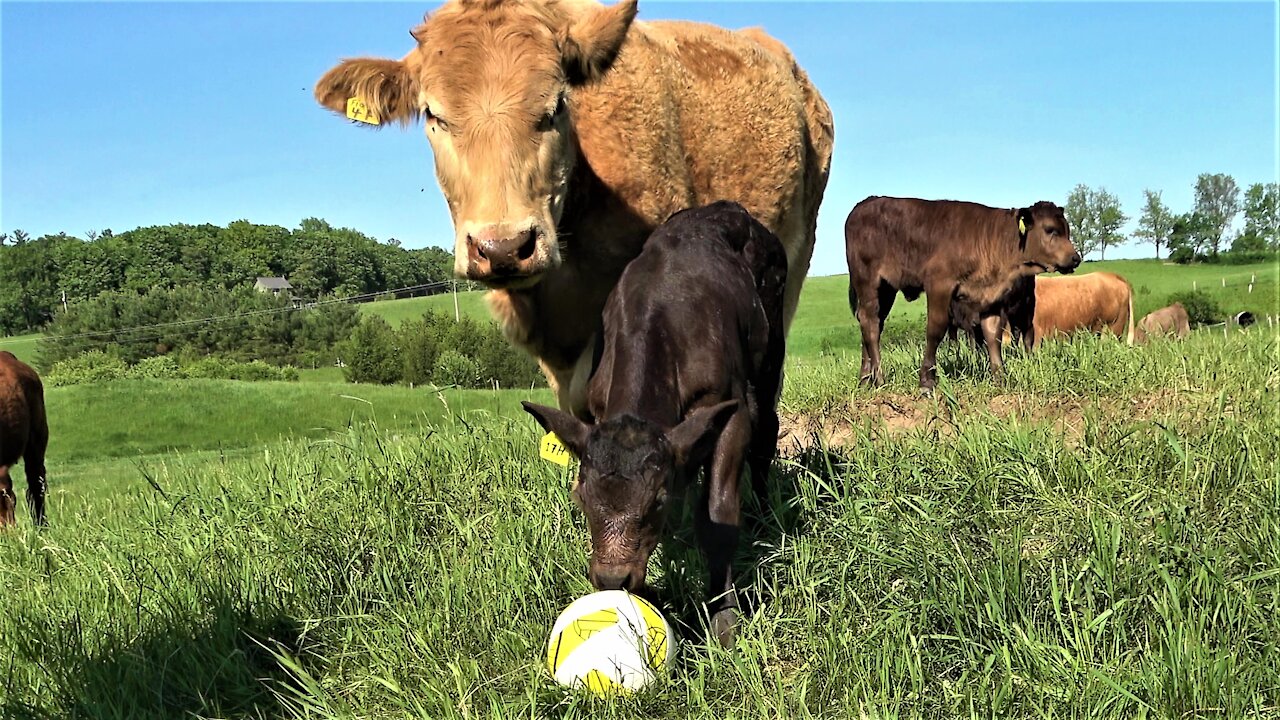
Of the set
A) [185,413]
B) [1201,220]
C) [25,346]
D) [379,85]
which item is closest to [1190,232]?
[1201,220]

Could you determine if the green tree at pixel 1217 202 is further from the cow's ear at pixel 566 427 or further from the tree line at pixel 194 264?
the cow's ear at pixel 566 427

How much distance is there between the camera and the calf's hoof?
301cm

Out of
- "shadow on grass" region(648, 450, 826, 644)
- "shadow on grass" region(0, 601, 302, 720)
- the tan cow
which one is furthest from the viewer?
the tan cow

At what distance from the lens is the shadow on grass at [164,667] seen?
117 inches

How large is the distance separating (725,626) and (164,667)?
78.7 inches

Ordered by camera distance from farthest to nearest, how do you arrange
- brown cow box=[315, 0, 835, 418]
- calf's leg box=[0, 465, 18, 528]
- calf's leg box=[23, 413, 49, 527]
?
calf's leg box=[23, 413, 49, 527]
calf's leg box=[0, 465, 18, 528]
brown cow box=[315, 0, 835, 418]

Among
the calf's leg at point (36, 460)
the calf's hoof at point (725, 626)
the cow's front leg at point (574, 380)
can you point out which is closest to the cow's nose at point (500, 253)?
the cow's front leg at point (574, 380)

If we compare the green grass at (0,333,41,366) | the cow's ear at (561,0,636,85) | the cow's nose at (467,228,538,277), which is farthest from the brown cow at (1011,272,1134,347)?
the green grass at (0,333,41,366)

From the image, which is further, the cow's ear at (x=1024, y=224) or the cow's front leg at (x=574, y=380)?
the cow's ear at (x=1024, y=224)

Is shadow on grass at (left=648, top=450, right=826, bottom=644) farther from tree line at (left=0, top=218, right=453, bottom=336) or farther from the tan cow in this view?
tree line at (left=0, top=218, right=453, bottom=336)

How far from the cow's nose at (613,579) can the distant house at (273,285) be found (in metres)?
91.6

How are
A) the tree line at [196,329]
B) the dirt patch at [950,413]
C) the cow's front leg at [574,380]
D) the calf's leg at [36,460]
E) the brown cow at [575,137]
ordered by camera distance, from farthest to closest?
1. the tree line at [196,329]
2. the calf's leg at [36,460]
3. the dirt patch at [950,413]
4. the cow's front leg at [574,380]
5. the brown cow at [575,137]

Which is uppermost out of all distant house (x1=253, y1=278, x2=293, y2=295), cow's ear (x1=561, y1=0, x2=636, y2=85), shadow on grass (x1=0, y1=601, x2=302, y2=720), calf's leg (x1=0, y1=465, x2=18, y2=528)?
distant house (x1=253, y1=278, x2=293, y2=295)

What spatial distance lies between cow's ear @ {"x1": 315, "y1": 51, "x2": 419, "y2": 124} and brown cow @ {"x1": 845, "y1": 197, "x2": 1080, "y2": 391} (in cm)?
678
